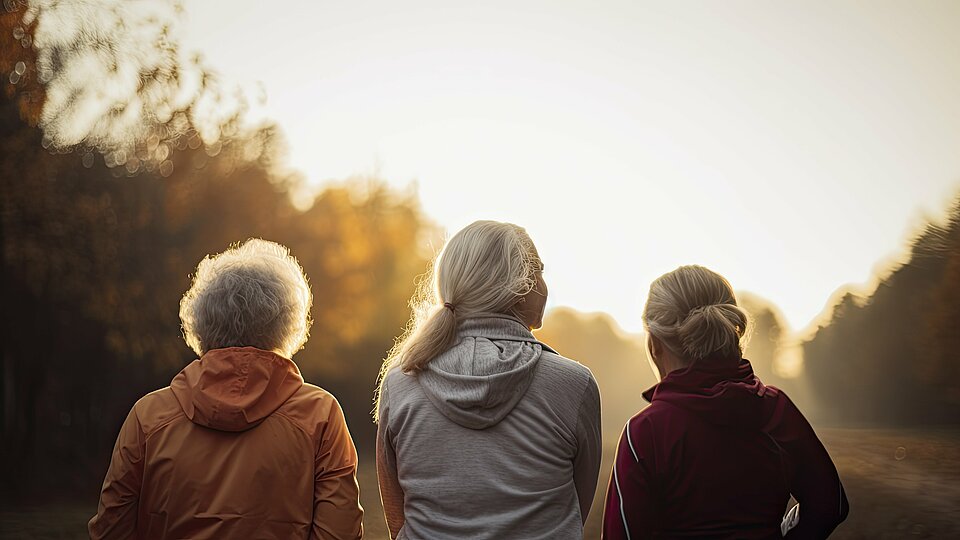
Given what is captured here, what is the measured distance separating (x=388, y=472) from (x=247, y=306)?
0.71 metres

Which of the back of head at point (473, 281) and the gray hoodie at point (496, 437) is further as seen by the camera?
the back of head at point (473, 281)

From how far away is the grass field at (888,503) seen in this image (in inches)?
458

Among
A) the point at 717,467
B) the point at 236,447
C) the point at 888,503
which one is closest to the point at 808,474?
the point at 717,467

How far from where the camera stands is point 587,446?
2.43 m

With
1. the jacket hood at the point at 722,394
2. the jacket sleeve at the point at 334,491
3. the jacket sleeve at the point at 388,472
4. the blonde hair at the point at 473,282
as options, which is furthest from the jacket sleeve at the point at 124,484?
the jacket hood at the point at 722,394

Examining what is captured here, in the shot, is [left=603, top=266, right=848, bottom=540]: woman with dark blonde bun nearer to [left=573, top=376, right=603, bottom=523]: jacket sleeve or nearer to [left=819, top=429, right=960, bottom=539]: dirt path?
[left=573, top=376, right=603, bottom=523]: jacket sleeve

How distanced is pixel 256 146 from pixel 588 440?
670 inches

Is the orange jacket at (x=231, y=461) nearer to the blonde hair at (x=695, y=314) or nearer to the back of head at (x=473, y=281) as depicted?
the back of head at (x=473, y=281)

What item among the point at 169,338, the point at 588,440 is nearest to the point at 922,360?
the point at 169,338

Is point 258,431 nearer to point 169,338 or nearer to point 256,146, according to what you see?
point 169,338

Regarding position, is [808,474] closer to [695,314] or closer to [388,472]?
[695,314]

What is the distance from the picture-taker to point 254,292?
279 cm

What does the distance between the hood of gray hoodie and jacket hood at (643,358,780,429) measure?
0.57 metres

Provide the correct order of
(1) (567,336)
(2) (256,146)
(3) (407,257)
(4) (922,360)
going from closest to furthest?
1. (4) (922,360)
2. (2) (256,146)
3. (3) (407,257)
4. (1) (567,336)
